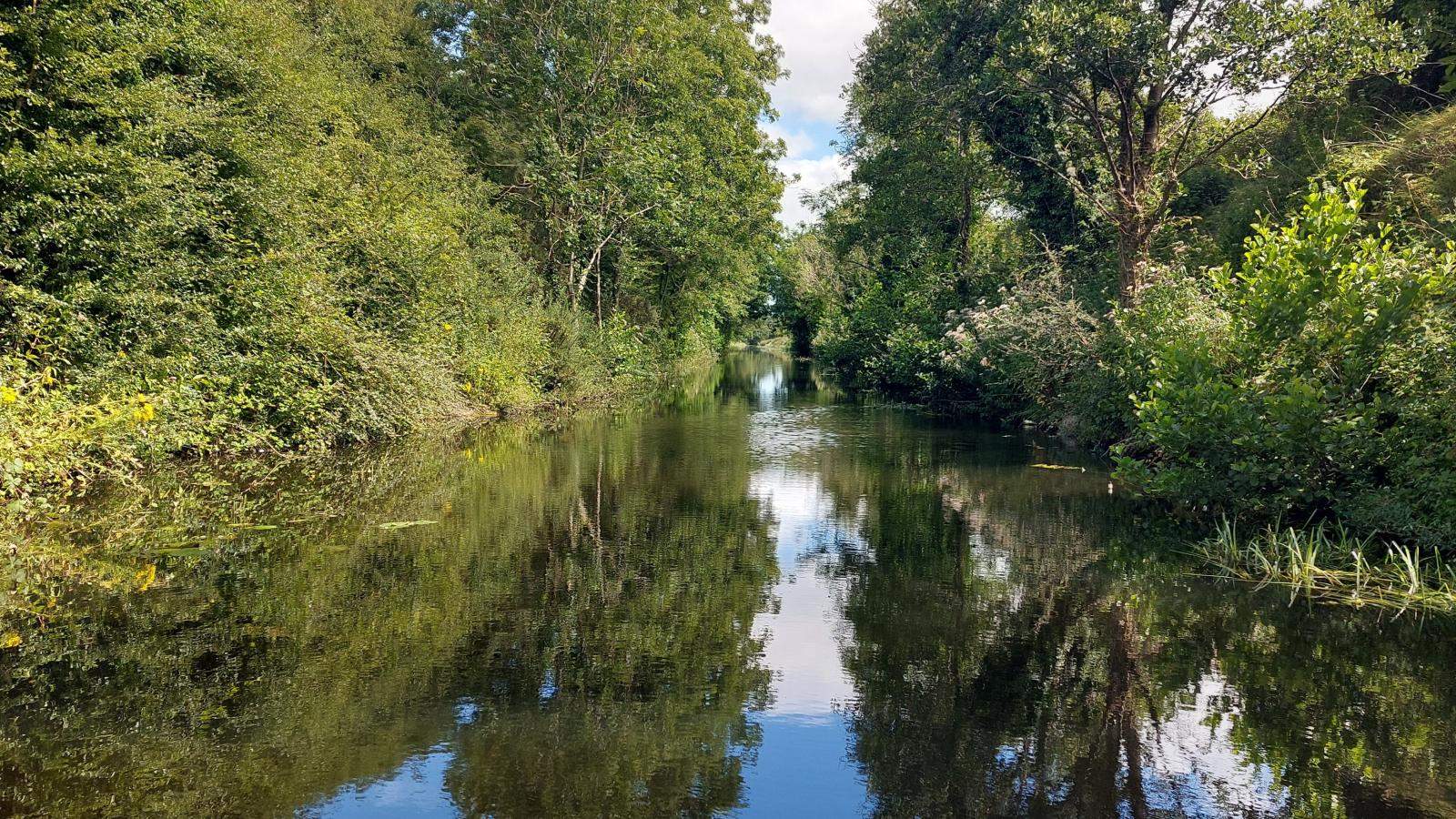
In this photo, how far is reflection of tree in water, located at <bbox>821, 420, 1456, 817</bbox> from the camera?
13.7 ft

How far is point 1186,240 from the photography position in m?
21.0

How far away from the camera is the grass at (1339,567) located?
277 inches

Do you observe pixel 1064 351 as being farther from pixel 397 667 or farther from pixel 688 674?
pixel 397 667

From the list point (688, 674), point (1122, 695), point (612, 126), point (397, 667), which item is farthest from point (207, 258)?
point (612, 126)

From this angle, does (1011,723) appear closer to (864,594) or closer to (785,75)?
(864,594)

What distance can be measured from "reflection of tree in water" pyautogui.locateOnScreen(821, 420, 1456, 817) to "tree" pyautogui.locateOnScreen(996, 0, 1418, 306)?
11.7m

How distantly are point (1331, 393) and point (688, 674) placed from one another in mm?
7027

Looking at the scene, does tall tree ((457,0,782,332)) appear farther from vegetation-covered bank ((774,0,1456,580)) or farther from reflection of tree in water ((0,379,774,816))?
reflection of tree in water ((0,379,774,816))

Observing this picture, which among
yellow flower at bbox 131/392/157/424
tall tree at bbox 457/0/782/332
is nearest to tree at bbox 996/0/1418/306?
tall tree at bbox 457/0/782/332

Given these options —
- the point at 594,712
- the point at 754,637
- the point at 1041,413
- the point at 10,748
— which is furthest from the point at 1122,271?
the point at 10,748

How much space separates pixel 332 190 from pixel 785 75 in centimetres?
2581

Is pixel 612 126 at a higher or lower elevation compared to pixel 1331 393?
higher

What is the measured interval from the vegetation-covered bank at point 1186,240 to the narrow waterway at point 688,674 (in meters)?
1.67

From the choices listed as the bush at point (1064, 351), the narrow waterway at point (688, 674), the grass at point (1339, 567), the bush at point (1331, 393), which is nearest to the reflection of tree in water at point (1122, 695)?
the narrow waterway at point (688, 674)
